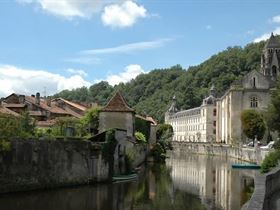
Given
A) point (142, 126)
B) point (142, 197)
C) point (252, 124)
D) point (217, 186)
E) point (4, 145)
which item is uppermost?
point (252, 124)

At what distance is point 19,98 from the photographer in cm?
7081

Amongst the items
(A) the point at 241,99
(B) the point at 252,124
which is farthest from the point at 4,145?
(A) the point at 241,99

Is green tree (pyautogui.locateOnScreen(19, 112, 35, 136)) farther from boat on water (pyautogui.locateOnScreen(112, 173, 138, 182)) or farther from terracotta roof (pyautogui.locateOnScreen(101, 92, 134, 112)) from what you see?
terracotta roof (pyautogui.locateOnScreen(101, 92, 134, 112))

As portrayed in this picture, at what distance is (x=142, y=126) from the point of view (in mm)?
77375

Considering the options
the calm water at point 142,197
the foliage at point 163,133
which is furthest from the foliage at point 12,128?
the foliage at point 163,133

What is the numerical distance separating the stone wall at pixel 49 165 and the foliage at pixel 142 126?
32465 mm

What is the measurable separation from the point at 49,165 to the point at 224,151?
70.0 metres

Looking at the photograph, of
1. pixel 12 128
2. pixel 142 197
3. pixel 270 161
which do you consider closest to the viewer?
pixel 142 197

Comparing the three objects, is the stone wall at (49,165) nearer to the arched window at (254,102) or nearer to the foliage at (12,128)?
the foliage at (12,128)

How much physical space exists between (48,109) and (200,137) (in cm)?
10603

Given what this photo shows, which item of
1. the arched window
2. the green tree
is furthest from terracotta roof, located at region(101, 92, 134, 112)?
the arched window

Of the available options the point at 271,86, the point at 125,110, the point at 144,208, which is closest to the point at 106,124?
the point at 125,110

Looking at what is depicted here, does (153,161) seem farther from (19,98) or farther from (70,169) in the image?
(70,169)

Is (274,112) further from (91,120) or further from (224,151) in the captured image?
(224,151)
